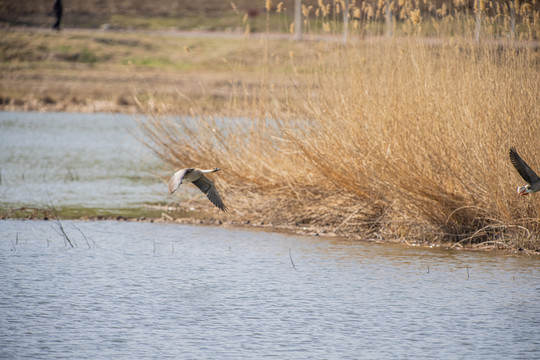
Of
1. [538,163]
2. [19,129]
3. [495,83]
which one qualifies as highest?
[495,83]

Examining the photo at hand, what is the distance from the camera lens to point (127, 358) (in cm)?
569

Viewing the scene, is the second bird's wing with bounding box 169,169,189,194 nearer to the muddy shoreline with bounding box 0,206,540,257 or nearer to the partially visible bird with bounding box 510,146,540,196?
the muddy shoreline with bounding box 0,206,540,257

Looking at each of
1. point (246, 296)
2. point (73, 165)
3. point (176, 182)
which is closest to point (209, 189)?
point (176, 182)

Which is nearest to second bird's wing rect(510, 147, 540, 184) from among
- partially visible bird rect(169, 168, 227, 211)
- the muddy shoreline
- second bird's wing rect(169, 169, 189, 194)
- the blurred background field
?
the blurred background field

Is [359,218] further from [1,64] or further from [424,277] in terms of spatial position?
[1,64]

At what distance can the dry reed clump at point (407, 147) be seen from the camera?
8.91 meters

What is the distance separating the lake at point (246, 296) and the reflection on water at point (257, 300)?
0.02m

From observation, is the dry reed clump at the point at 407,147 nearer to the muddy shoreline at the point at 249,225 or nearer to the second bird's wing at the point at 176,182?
the muddy shoreline at the point at 249,225

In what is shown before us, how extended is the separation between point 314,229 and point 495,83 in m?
2.98

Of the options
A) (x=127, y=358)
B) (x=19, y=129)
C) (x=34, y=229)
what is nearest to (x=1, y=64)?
(x=19, y=129)

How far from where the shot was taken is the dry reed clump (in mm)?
8906

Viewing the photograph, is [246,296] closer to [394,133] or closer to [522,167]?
[522,167]

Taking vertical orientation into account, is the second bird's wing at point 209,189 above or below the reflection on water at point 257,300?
above

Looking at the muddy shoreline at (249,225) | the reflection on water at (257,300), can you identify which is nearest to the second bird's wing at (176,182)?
the reflection on water at (257,300)
